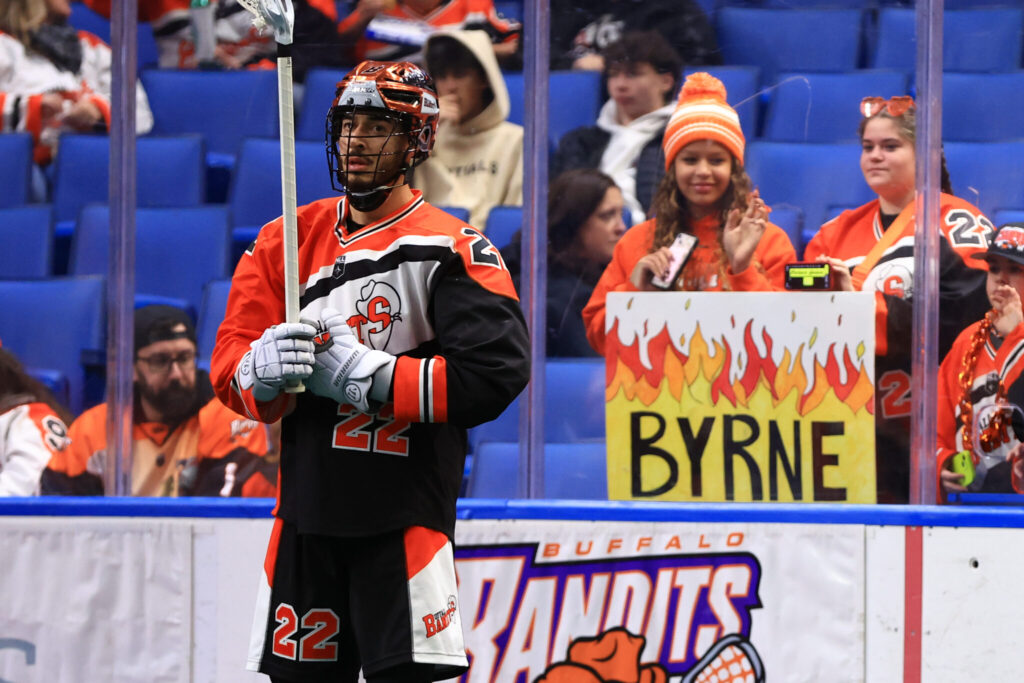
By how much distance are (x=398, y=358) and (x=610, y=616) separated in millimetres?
1204

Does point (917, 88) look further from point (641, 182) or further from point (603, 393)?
point (603, 393)

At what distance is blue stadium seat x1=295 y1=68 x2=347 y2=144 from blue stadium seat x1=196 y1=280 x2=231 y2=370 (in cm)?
47

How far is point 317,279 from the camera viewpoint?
2.24 metres

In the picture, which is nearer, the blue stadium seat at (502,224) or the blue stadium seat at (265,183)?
the blue stadium seat at (502,224)

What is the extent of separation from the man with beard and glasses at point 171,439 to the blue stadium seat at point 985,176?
1.86 metres

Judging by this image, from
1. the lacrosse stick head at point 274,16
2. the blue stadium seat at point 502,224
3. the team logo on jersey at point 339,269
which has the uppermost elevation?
the lacrosse stick head at point 274,16

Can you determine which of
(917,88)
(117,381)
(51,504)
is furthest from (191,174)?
(917,88)

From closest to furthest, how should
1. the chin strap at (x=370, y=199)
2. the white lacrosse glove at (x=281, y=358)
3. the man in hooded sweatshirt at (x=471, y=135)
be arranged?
the white lacrosse glove at (x=281, y=358) < the chin strap at (x=370, y=199) < the man in hooded sweatshirt at (x=471, y=135)

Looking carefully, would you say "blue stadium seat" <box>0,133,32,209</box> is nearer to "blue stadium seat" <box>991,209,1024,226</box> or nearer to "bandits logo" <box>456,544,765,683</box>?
"bandits logo" <box>456,544,765,683</box>

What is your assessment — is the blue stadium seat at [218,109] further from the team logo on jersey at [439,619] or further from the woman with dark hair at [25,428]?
the team logo on jersey at [439,619]

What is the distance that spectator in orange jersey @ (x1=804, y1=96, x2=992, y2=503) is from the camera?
10.1ft

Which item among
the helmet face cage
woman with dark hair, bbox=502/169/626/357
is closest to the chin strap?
the helmet face cage

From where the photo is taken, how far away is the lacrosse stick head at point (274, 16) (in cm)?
207

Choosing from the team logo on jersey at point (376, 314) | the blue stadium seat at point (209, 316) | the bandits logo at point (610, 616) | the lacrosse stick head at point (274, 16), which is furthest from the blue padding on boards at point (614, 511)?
the lacrosse stick head at point (274, 16)
